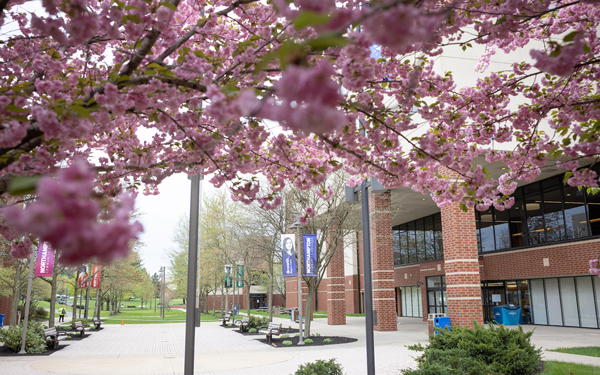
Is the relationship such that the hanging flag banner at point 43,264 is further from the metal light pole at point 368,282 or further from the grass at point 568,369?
the grass at point 568,369

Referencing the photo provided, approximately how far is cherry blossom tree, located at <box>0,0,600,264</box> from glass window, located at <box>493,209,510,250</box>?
1791 cm

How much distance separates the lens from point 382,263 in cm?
1989

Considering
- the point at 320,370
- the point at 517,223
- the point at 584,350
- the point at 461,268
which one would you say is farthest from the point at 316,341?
the point at 517,223

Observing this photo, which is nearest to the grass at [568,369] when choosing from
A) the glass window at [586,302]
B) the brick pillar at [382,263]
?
the brick pillar at [382,263]

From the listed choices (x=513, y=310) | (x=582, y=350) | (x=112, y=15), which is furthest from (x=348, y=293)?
(x=112, y=15)

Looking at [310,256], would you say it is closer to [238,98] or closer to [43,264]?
[43,264]

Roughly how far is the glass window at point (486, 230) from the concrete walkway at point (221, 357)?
7.43m

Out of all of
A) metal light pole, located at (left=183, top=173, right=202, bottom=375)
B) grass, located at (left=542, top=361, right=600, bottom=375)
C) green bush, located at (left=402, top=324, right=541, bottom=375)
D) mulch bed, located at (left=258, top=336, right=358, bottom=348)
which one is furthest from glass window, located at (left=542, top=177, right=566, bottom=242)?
metal light pole, located at (left=183, top=173, right=202, bottom=375)

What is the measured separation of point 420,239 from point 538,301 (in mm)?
9439

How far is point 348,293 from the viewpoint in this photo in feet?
130

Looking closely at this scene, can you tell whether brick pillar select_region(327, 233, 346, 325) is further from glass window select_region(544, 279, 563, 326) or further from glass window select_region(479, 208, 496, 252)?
glass window select_region(544, 279, 563, 326)

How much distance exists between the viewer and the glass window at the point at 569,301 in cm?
1966

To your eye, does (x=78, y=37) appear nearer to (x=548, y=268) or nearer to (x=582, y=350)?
(x=582, y=350)

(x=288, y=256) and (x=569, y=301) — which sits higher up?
(x=288, y=256)
